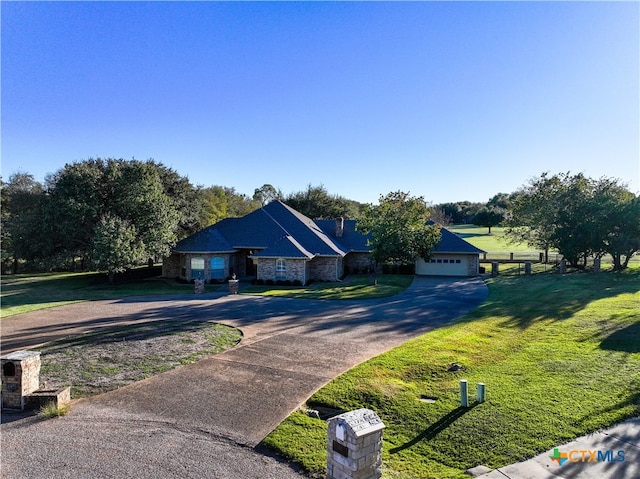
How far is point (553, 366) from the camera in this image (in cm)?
958

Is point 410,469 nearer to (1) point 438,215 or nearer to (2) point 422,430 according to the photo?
(2) point 422,430

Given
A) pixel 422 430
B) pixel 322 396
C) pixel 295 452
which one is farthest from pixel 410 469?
pixel 322 396

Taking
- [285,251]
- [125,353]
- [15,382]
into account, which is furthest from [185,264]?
[15,382]

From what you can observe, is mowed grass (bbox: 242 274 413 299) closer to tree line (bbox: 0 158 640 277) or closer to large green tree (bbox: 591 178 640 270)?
tree line (bbox: 0 158 640 277)

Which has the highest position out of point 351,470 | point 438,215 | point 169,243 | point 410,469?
point 438,215

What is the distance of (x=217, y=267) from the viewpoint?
27.8m

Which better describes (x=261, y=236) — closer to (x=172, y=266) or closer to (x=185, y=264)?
(x=185, y=264)

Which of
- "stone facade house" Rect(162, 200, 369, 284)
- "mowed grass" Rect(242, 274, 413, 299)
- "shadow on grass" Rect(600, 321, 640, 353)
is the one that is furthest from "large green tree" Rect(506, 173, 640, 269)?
"shadow on grass" Rect(600, 321, 640, 353)

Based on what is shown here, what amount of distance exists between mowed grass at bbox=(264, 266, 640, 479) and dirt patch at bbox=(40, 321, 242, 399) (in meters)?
4.65

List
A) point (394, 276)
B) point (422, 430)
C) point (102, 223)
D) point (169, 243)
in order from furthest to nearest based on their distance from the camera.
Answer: point (394, 276)
point (169, 243)
point (102, 223)
point (422, 430)

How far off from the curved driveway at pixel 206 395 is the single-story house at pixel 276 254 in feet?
28.1

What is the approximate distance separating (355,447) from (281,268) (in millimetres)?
21576

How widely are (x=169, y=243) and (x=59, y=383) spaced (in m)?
19.6

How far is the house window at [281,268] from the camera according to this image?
26.3 meters
